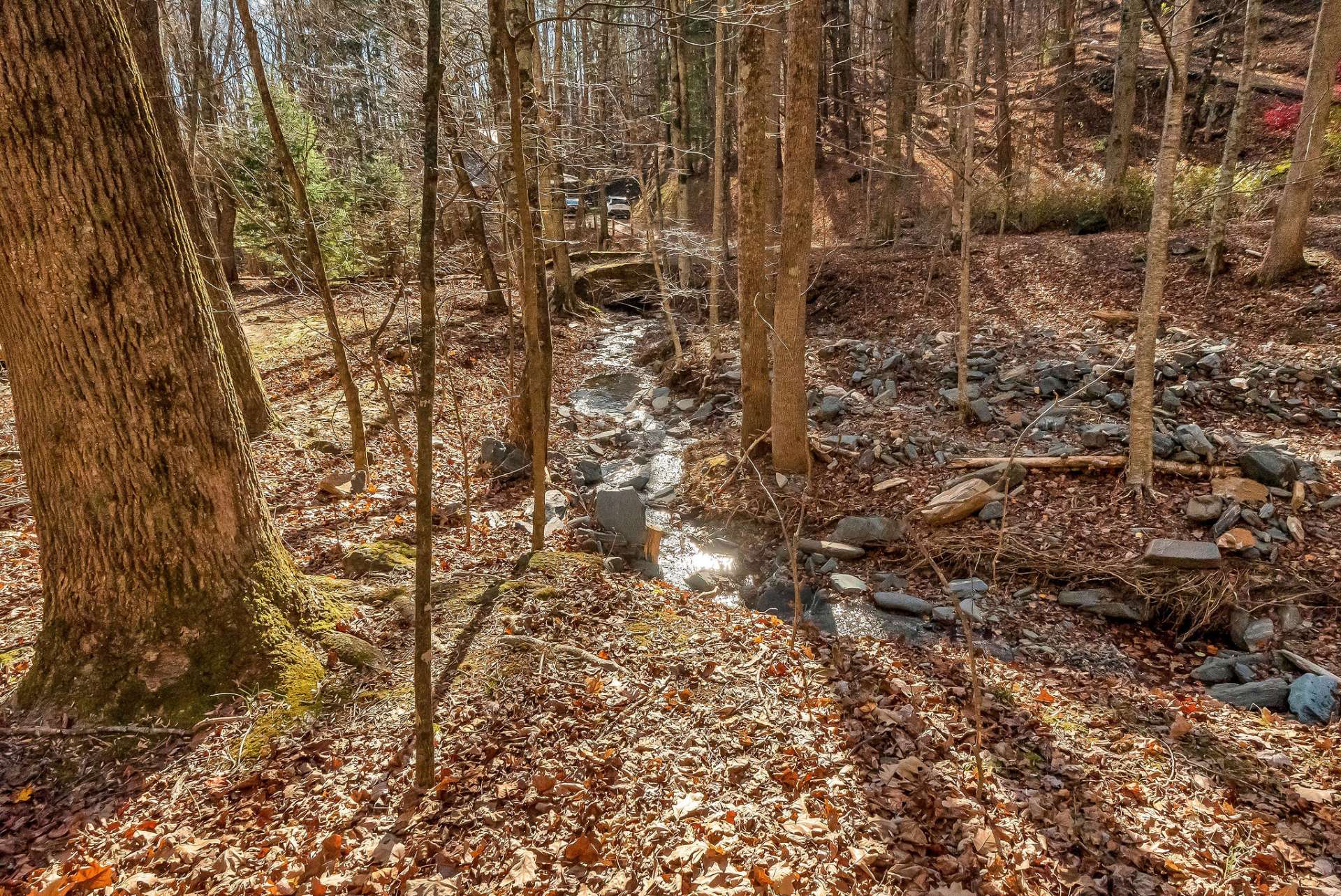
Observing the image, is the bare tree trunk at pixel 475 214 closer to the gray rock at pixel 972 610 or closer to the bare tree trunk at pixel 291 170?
the bare tree trunk at pixel 291 170

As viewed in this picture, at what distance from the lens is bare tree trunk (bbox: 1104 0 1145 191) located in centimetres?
1282

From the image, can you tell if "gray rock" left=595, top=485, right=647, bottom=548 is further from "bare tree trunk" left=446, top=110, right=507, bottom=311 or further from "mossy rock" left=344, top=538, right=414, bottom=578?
"bare tree trunk" left=446, top=110, right=507, bottom=311

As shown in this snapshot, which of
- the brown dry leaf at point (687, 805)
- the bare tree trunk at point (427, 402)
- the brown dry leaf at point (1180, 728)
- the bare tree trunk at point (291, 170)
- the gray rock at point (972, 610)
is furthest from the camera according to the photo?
the bare tree trunk at point (291, 170)

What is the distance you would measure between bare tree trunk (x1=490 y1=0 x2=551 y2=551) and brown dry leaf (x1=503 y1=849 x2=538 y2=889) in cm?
276

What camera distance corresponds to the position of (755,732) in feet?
11.0

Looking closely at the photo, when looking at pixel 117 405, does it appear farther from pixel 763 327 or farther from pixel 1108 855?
pixel 763 327

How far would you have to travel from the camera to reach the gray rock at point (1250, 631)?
4680 mm

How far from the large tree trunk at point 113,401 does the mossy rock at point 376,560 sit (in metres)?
1.29

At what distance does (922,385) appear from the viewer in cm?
957

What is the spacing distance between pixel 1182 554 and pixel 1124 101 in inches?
515

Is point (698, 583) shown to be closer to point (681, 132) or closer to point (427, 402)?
point (427, 402)

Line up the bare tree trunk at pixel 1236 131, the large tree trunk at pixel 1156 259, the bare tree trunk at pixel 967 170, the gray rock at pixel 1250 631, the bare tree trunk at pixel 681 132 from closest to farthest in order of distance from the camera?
the gray rock at pixel 1250 631 < the large tree trunk at pixel 1156 259 < the bare tree trunk at pixel 967 170 < the bare tree trunk at pixel 1236 131 < the bare tree trunk at pixel 681 132

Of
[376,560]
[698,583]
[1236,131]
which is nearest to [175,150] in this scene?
[376,560]

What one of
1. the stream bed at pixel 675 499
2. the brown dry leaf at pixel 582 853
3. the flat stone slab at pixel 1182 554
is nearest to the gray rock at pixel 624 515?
the stream bed at pixel 675 499
